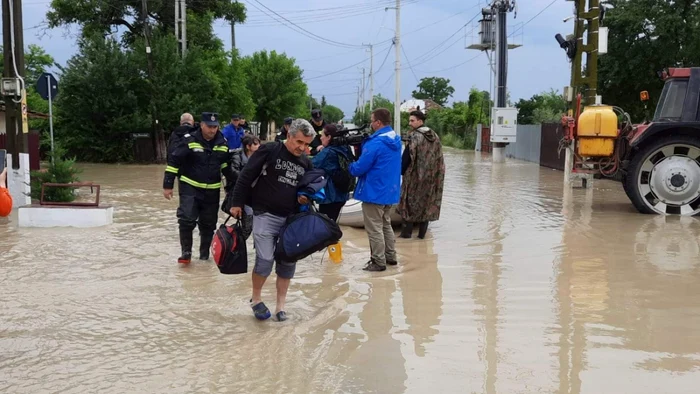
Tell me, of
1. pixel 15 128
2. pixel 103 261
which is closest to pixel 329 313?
pixel 103 261

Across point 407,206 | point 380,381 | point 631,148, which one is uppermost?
point 631,148

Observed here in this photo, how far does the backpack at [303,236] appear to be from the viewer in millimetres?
5188

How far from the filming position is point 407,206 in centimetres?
901

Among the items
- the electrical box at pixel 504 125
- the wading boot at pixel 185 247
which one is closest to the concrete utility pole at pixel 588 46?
the wading boot at pixel 185 247

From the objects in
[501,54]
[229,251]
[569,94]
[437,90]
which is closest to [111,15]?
[501,54]

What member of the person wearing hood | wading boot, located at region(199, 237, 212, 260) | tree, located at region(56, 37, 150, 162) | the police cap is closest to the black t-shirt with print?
the police cap

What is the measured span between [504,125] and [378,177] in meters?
23.6

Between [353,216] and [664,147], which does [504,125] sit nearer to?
[664,147]

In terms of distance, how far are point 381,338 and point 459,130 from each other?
53889 mm

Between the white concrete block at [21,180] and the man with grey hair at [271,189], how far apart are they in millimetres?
7618

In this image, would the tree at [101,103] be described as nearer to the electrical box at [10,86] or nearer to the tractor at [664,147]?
the electrical box at [10,86]

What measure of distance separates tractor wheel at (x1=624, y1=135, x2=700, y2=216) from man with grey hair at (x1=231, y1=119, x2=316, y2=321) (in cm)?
756

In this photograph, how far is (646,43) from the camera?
25.2 metres

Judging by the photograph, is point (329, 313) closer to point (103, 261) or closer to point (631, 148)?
point (103, 261)
